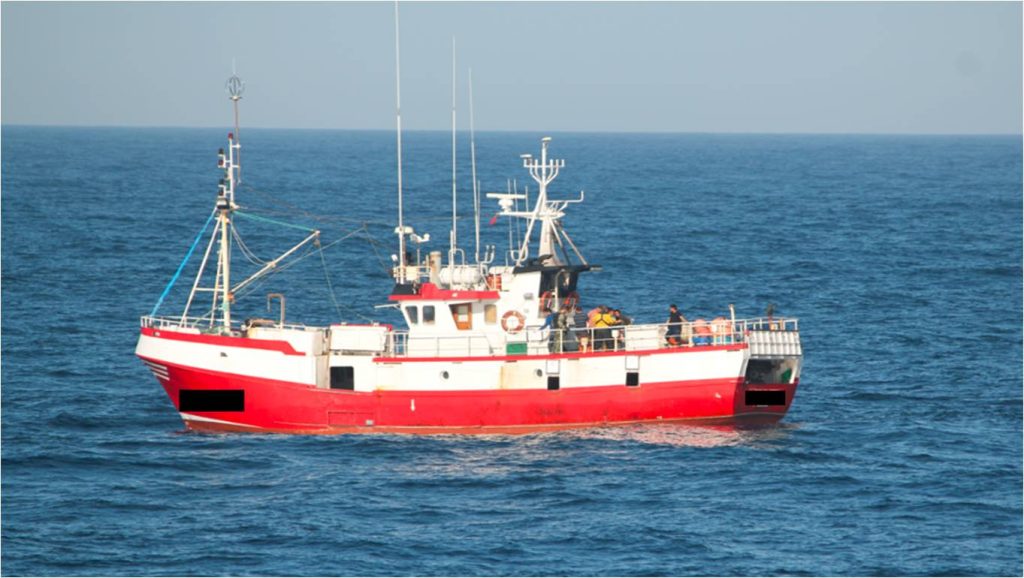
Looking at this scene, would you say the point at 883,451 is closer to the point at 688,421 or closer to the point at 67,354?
the point at 688,421

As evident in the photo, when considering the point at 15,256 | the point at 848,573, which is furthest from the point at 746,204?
the point at 848,573

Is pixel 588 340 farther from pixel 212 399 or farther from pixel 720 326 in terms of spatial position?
pixel 212 399

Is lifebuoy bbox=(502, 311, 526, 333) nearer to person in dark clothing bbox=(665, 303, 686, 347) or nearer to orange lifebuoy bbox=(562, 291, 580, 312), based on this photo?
orange lifebuoy bbox=(562, 291, 580, 312)

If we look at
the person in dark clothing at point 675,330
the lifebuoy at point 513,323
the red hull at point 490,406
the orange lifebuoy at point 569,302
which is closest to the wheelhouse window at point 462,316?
the lifebuoy at point 513,323

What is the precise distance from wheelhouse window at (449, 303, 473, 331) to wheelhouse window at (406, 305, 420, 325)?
955mm

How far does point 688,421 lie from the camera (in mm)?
44500

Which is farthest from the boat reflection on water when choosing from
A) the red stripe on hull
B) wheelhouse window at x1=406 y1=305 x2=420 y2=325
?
the red stripe on hull

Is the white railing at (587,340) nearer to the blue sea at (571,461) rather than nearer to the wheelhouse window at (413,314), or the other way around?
the wheelhouse window at (413,314)

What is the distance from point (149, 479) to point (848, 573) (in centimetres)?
1736

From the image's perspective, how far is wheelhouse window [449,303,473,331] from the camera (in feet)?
149

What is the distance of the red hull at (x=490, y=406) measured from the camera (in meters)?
44.2

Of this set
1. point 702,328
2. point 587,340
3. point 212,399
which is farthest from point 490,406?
point 212,399

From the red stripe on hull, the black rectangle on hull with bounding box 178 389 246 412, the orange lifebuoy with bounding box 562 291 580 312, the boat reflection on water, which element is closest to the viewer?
the boat reflection on water

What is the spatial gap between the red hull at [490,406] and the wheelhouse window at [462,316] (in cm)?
215
